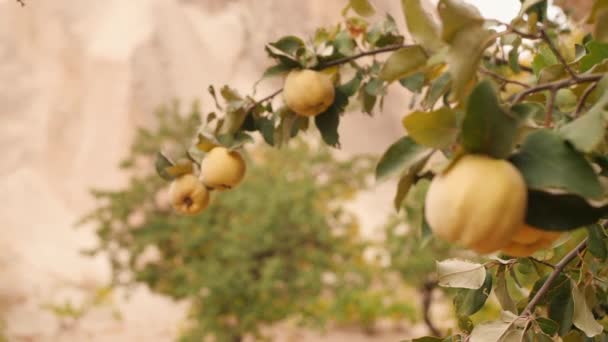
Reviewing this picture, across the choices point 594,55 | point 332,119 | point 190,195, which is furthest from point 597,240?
point 190,195

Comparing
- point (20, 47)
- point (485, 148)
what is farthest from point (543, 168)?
point (20, 47)

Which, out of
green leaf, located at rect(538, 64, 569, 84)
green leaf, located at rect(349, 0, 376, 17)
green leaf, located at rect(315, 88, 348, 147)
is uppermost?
green leaf, located at rect(349, 0, 376, 17)

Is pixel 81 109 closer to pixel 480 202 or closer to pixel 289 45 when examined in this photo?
pixel 289 45

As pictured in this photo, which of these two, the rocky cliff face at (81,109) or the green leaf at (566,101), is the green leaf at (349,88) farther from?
the rocky cliff face at (81,109)

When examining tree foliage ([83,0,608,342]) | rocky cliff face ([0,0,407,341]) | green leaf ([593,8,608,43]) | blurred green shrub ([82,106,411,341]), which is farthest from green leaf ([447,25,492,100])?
rocky cliff face ([0,0,407,341])

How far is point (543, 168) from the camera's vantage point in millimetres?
331

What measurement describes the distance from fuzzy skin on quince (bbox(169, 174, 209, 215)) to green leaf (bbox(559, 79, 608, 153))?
407mm

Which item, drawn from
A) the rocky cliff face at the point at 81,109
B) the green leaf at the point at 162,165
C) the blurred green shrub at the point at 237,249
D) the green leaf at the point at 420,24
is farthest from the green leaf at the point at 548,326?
the rocky cliff face at the point at 81,109

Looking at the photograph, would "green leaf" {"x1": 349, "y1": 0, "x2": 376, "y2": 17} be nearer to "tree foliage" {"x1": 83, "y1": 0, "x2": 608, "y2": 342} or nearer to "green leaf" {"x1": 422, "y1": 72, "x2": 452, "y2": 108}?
"tree foliage" {"x1": 83, "y1": 0, "x2": 608, "y2": 342}

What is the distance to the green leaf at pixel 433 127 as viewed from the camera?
350 millimetres

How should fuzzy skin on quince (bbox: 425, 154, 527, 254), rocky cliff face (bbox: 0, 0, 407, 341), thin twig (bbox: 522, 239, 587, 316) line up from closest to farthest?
fuzzy skin on quince (bbox: 425, 154, 527, 254), thin twig (bbox: 522, 239, 587, 316), rocky cliff face (bbox: 0, 0, 407, 341)

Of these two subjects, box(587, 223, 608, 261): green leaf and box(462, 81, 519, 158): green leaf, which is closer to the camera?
box(462, 81, 519, 158): green leaf

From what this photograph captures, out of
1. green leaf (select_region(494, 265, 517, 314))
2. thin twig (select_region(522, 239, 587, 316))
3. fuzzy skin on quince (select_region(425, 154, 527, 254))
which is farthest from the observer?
green leaf (select_region(494, 265, 517, 314))

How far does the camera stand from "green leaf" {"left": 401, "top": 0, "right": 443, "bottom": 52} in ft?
1.45
